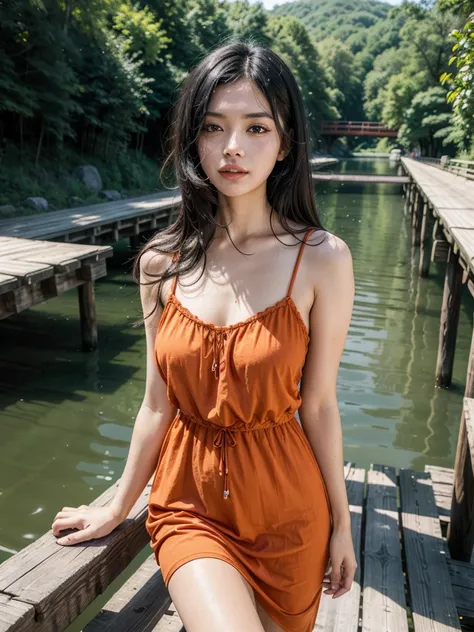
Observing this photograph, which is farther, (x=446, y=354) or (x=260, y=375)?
(x=446, y=354)

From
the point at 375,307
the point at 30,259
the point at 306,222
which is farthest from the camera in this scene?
the point at 375,307

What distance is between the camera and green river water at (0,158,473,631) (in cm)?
569

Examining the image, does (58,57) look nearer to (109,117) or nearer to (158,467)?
(109,117)

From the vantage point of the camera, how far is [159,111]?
2745 centimetres

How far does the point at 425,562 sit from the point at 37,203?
50.2ft

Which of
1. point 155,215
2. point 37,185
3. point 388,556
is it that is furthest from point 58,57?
point 388,556

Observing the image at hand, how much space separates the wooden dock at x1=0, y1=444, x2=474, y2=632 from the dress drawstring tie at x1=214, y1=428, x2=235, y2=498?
39cm

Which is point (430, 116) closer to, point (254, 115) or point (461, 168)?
point (461, 168)

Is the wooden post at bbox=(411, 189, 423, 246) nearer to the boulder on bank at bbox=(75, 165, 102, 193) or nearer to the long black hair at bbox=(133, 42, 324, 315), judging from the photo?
the boulder on bank at bbox=(75, 165, 102, 193)

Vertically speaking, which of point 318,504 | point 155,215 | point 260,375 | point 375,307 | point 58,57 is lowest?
point 375,307

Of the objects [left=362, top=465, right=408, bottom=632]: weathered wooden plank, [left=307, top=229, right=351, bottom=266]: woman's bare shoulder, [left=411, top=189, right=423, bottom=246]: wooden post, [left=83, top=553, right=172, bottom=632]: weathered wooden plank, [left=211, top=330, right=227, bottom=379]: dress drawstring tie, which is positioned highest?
[left=307, top=229, right=351, bottom=266]: woman's bare shoulder

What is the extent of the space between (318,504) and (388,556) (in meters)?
1.61

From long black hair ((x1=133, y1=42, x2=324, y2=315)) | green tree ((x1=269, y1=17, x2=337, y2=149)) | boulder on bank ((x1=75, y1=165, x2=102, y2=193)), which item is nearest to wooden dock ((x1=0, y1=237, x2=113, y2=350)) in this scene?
long black hair ((x1=133, y1=42, x2=324, y2=315))

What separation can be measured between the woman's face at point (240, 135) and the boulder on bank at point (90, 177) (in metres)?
19.5
